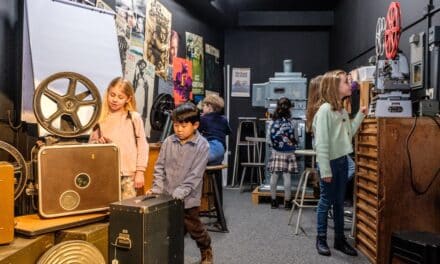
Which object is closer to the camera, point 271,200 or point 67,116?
point 67,116

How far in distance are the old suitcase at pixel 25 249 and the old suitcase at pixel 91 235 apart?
5 cm

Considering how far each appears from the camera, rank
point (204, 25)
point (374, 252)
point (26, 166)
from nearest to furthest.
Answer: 1. point (26, 166)
2. point (374, 252)
3. point (204, 25)

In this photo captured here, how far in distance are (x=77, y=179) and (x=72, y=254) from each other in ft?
1.40

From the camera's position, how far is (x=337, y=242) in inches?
131

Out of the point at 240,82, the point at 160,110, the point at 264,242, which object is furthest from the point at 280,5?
the point at 264,242

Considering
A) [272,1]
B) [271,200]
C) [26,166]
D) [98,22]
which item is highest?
[272,1]

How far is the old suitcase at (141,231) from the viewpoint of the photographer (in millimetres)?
2012

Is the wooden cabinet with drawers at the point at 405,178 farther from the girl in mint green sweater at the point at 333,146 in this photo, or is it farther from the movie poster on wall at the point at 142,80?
the movie poster on wall at the point at 142,80

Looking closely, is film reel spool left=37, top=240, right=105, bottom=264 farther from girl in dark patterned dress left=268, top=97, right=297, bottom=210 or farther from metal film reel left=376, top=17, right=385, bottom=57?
girl in dark patterned dress left=268, top=97, right=297, bottom=210

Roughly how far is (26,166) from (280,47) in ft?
19.2

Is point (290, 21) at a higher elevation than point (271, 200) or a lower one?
higher

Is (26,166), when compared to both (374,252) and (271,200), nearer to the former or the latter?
(374,252)

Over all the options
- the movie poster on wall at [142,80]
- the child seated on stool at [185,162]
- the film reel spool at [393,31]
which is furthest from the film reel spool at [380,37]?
the movie poster on wall at [142,80]

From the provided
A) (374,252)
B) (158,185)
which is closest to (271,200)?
(374,252)
